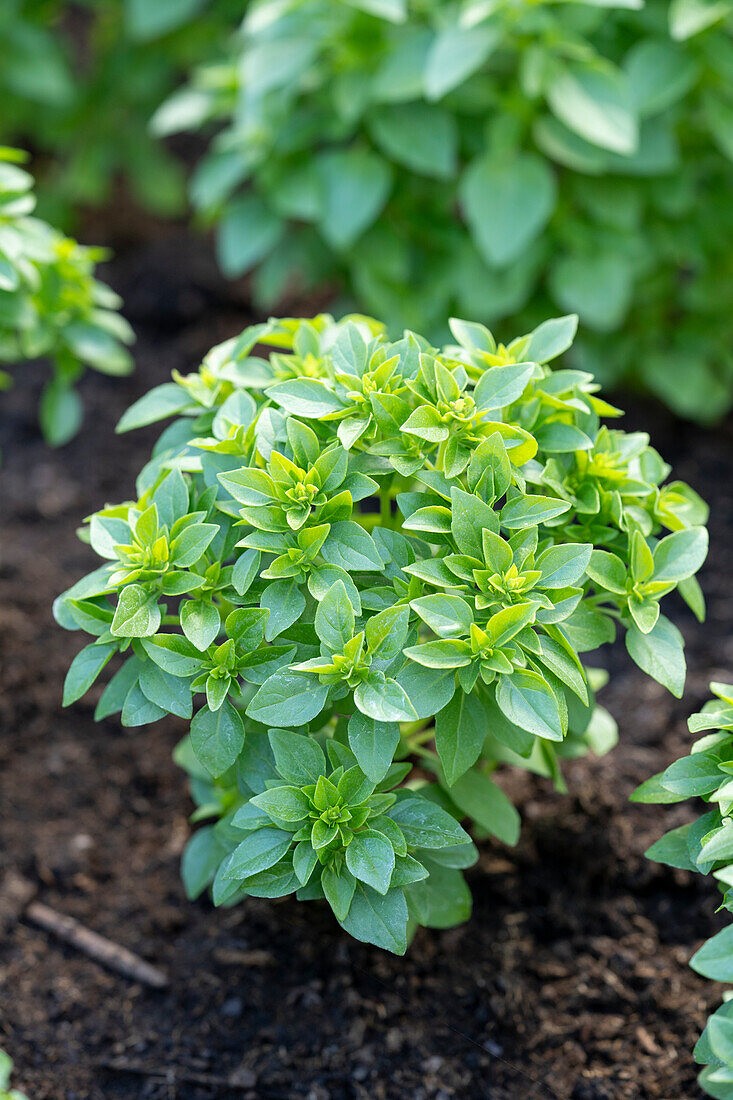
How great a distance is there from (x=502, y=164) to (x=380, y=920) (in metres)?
2.15

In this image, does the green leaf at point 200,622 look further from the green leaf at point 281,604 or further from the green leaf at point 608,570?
the green leaf at point 608,570

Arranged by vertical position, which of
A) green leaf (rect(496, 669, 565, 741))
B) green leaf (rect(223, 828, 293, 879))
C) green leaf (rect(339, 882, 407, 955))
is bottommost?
green leaf (rect(339, 882, 407, 955))

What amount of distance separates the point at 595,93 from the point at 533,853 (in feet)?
6.21

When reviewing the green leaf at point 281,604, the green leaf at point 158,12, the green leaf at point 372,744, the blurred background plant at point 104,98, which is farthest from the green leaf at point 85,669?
the blurred background plant at point 104,98

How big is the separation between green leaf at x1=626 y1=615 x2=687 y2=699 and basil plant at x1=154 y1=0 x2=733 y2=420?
149 cm

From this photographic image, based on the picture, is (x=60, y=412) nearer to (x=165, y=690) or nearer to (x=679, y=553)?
(x=165, y=690)

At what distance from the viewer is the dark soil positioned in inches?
68.2

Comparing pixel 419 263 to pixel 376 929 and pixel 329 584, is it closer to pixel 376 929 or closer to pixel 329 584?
pixel 329 584

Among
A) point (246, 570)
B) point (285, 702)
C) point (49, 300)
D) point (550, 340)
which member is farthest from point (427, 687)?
point (49, 300)

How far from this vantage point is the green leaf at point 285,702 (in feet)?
4.43

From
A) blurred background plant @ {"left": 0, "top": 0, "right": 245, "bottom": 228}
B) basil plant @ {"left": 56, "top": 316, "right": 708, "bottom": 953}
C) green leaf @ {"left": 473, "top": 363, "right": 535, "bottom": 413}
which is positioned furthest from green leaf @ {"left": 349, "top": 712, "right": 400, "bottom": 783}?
blurred background plant @ {"left": 0, "top": 0, "right": 245, "bottom": 228}

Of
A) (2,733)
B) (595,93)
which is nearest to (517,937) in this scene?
(2,733)

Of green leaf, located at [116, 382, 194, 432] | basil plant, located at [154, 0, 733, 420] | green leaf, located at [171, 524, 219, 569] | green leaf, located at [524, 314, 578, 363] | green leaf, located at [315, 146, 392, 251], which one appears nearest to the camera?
green leaf, located at [171, 524, 219, 569]

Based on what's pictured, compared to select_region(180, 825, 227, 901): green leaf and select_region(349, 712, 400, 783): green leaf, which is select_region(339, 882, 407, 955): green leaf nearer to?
select_region(349, 712, 400, 783): green leaf
